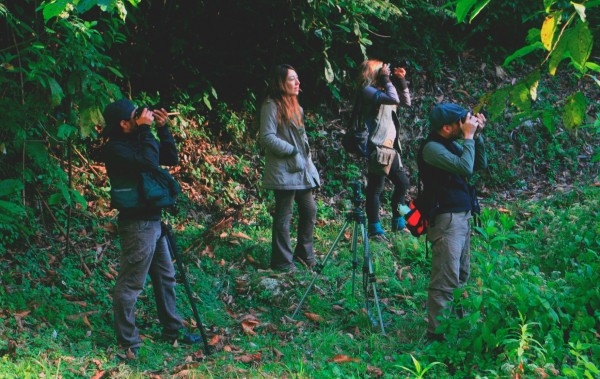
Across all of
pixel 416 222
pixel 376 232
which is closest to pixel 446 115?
pixel 416 222

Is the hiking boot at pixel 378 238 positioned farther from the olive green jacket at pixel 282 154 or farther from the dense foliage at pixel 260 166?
the olive green jacket at pixel 282 154

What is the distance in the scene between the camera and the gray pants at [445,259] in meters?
4.99

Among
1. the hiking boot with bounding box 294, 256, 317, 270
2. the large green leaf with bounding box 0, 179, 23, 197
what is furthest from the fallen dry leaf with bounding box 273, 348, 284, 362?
the large green leaf with bounding box 0, 179, 23, 197

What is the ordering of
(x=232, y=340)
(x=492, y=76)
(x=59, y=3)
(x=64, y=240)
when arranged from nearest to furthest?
(x=59, y=3) < (x=232, y=340) < (x=64, y=240) < (x=492, y=76)

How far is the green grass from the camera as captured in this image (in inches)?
174

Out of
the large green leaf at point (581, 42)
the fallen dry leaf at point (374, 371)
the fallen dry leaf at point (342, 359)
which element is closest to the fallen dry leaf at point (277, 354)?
the fallen dry leaf at point (342, 359)

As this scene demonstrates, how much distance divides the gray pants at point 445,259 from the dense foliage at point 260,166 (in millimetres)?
209

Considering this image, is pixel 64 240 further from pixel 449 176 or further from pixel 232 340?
pixel 449 176

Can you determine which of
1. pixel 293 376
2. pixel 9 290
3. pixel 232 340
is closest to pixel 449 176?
pixel 293 376

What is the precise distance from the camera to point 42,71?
18.5 ft

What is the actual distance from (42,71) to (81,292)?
6.98ft

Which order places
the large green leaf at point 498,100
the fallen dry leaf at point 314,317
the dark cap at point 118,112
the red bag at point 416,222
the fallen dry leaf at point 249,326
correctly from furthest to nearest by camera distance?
the fallen dry leaf at point 314,317 < the fallen dry leaf at point 249,326 < the red bag at point 416,222 < the dark cap at point 118,112 < the large green leaf at point 498,100

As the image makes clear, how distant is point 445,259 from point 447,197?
0.51 meters

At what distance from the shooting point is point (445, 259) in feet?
16.4
